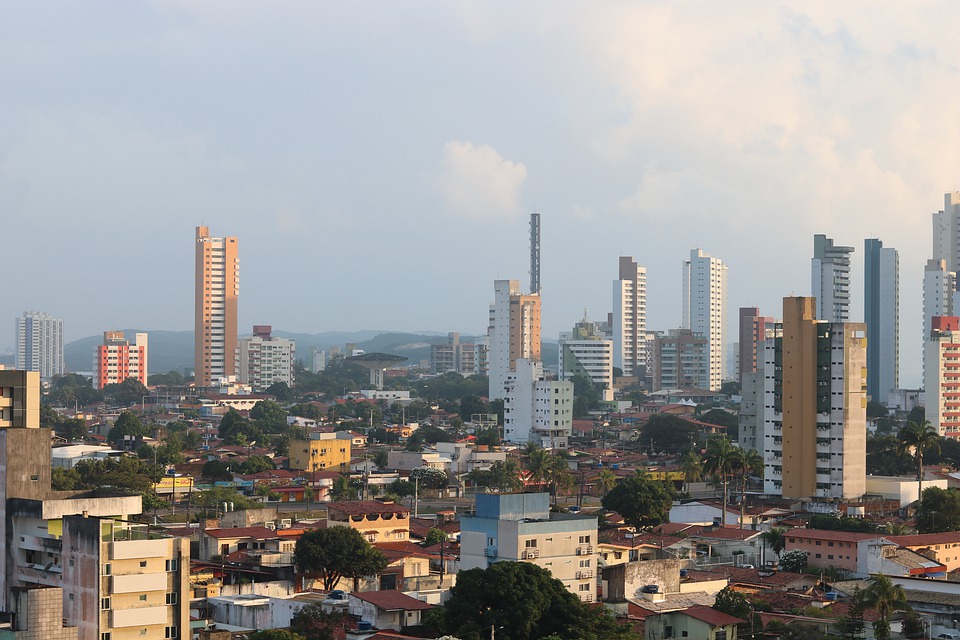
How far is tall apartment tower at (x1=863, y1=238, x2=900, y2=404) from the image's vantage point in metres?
128

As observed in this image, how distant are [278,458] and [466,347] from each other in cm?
11101

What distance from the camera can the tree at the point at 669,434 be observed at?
282ft

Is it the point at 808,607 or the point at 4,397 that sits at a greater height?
the point at 4,397

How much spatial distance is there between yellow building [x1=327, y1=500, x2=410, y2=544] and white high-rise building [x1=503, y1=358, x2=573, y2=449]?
4466cm

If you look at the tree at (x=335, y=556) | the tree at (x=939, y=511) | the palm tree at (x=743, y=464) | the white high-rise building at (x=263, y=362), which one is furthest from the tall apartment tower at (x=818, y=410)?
the white high-rise building at (x=263, y=362)

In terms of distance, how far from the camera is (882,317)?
425ft

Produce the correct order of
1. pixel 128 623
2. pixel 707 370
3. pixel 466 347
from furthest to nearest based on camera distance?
pixel 466 347, pixel 707 370, pixel 128 623

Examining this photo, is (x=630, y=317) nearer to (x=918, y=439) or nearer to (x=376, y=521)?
(x=918, y=439)

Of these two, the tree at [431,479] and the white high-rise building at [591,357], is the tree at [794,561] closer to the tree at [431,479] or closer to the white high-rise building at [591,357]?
the tree at [431,479]

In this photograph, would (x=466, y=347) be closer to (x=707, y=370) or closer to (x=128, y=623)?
(x=707, y=370)

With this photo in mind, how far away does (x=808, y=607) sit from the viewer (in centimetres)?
3438

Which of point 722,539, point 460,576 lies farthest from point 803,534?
point 460,576

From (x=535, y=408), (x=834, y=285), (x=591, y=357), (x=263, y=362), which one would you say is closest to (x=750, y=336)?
(x=591, y=357)

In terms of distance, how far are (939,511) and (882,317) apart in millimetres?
82600
